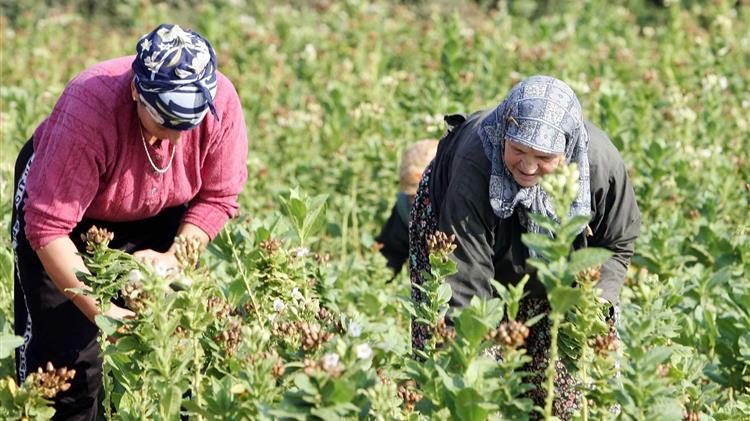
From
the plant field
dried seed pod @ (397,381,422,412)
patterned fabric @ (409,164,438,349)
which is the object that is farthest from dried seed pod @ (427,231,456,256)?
patterned fabric @ (409,164,438,349)

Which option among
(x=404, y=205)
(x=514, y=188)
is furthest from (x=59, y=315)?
(x=404, y=205)

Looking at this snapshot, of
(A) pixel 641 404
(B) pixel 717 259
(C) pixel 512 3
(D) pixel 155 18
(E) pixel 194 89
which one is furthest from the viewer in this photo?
(C) pixel 512 3

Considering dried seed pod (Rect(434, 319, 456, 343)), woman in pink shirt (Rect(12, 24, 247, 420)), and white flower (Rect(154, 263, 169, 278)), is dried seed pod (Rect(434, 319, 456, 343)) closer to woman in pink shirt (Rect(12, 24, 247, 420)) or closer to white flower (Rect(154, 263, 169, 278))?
white flower (Rect(154, 263, 169, 278))

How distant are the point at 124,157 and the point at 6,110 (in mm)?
3578

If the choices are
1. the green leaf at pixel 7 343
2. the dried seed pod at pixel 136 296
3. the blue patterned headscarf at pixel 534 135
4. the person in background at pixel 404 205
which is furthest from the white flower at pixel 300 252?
the person in background at pixel 404 205

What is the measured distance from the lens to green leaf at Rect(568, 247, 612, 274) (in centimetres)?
213

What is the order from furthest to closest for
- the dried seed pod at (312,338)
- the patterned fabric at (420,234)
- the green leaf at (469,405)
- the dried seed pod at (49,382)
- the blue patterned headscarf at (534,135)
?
the patterned fabric at (420,234)
the blue patterned headscarf at (534,135)
the dried seed pod at (49,382)
the dried seed pod at (312,338)
the green leaf at (469,405)

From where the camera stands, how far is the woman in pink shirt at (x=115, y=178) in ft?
9.31

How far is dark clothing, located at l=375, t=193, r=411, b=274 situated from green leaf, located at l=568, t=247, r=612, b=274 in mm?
2257

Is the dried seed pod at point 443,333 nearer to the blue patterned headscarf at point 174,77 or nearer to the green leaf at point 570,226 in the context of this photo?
the green leaf at point 570,226

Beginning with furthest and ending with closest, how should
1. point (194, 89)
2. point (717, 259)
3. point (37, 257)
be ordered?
point (717, 259)
point (37, 257)
point (194, 89)

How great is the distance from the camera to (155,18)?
29.8 feet

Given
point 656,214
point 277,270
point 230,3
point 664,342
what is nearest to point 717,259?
point 656,214

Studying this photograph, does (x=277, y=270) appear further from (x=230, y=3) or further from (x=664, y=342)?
(x=230, y=3)
